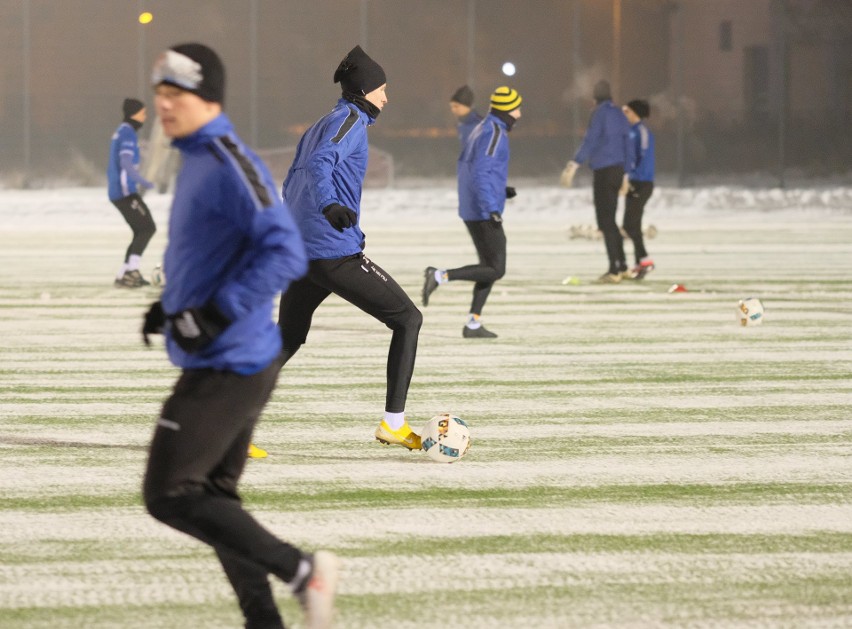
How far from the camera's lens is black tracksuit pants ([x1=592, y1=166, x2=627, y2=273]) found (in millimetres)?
19156

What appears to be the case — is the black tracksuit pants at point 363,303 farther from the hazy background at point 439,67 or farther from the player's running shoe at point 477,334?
the hazy background at point 439,67

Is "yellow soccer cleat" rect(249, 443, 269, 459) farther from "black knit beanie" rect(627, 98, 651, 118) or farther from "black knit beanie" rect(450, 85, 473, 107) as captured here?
"black knit beanie" rect(627, 98, 651, 118)

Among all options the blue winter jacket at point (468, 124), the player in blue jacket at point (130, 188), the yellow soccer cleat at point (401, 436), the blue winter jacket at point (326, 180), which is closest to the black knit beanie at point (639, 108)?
the blue winter jacket at point (468, 124)

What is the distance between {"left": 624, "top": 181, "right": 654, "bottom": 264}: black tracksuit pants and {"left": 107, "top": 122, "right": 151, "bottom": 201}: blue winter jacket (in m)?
5.83

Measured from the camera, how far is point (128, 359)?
1241 centimetres

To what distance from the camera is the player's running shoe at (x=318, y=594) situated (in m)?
4.63

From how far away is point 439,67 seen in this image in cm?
3681

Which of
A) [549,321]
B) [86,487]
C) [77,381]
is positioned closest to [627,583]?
[86,487]

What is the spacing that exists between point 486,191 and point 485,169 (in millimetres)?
183

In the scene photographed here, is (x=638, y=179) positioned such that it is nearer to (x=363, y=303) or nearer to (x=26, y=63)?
(x=363, y=303)

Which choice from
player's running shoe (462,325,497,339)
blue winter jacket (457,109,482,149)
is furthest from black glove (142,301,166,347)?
blue winter jacket (457,109,482,149)

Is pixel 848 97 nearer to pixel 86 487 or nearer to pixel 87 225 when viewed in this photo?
pixel 87 225

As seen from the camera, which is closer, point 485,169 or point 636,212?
point 485,169

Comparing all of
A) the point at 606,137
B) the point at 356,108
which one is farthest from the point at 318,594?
the point at 606,137
